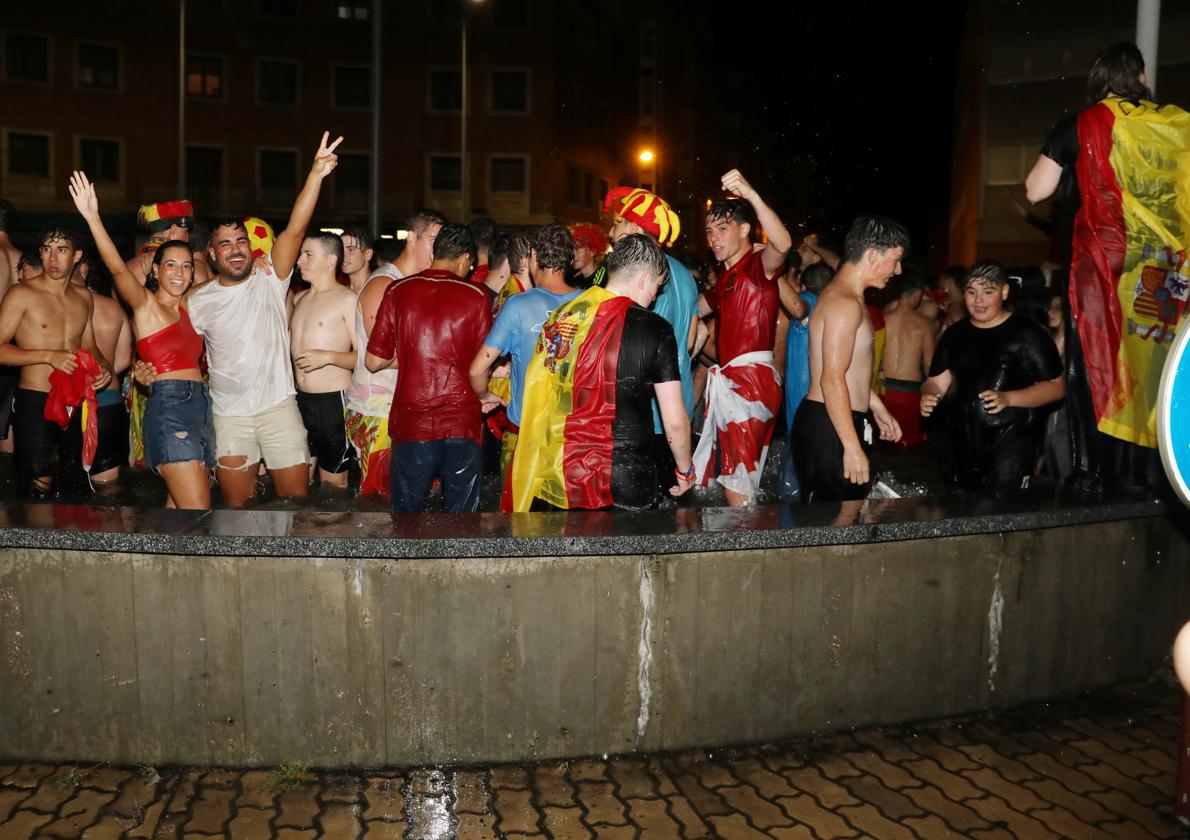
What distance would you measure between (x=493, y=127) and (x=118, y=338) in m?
38.3

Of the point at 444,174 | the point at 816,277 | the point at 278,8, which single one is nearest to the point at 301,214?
the point at 816,277

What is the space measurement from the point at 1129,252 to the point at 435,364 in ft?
11.2

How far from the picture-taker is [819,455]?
539 centimetres

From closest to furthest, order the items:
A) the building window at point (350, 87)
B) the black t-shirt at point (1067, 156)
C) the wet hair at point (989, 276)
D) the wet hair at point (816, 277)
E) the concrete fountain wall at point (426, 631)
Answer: the concrete fountain wall at point (426, 631) < the black t-shirt at point (1067, 156) < the wet hair at point (989, 276) < the wet hair at point (816, 277) < the building window at point (350, 87)

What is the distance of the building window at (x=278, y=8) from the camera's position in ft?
140

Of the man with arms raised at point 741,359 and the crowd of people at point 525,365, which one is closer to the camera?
the crowd of people at point 525,365

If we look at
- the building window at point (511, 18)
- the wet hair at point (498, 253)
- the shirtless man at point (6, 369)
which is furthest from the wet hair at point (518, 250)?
the building window at point (511, 18)

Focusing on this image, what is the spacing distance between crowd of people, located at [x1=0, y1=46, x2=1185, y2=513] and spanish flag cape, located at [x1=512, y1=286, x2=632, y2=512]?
1 centimetres

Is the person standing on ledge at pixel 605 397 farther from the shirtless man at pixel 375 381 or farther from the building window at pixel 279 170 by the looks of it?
the building window at pixel 279 170

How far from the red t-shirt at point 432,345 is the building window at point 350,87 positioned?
40.7 metres

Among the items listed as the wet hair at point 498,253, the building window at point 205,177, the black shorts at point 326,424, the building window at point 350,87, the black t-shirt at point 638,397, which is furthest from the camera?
the building window at point 350,87

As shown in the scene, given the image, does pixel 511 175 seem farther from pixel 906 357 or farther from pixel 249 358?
pixel 249 358

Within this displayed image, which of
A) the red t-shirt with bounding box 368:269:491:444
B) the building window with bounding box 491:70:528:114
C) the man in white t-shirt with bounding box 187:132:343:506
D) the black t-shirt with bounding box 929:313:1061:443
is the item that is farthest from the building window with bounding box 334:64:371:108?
the black t-shirt with bounding box 929:313:1061:443

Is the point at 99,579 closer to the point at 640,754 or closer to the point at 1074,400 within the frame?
the point at 640,754
